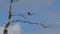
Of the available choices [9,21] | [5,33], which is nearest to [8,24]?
[9,21]

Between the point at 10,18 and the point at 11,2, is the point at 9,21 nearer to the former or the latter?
the point at 10,18

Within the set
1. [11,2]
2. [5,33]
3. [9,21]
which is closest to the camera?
[5,33]

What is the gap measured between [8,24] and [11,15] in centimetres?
45

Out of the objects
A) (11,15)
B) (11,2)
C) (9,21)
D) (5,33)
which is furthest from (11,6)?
(5,33)

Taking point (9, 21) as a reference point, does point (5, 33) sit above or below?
below

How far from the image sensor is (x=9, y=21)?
4.18 m

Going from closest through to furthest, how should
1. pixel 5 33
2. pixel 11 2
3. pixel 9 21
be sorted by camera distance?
pixel 5 33
pixel 9 21
pixel 11 2

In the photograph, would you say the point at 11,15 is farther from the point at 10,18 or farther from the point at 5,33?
the point at 5,33

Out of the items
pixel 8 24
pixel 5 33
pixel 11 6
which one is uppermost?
pixel 11 6

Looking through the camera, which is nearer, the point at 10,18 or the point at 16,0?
the point at 10,18

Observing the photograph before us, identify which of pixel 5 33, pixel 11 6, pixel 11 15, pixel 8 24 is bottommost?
pixel 5 33

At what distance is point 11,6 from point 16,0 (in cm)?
39

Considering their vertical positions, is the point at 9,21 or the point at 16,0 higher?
the point at 16,0

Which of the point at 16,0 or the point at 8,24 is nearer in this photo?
the point at 8,24
